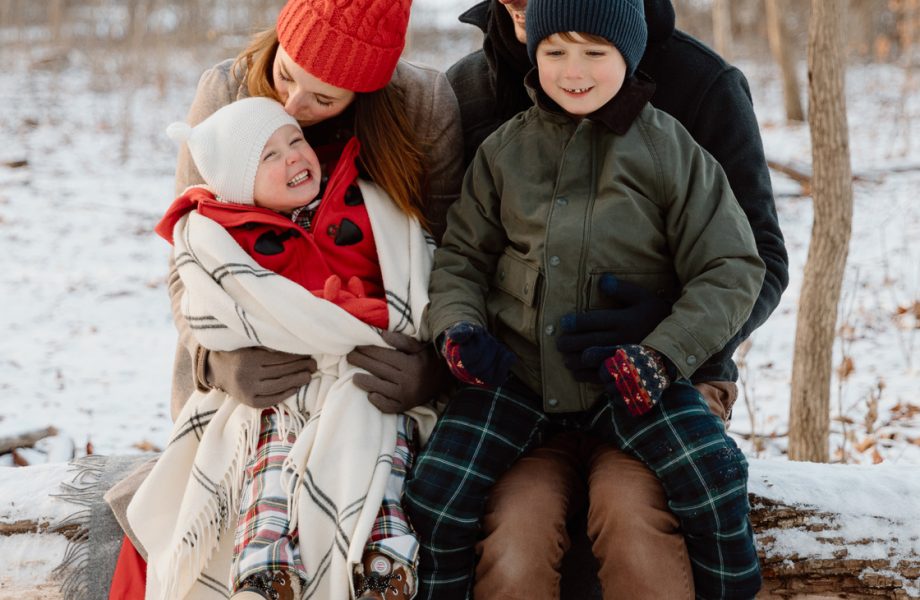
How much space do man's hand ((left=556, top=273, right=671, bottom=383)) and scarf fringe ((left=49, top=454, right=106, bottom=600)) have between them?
1456mm

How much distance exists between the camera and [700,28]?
A: 17031 mm

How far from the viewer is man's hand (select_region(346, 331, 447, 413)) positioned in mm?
2340

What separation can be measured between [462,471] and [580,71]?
3.36 ft

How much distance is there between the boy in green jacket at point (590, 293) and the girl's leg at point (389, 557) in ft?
0.16

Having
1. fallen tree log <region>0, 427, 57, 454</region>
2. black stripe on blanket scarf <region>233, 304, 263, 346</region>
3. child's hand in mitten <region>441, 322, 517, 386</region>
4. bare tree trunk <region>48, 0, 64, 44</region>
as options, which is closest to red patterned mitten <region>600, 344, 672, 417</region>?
child's hand in mitten <region>441, 322, 517, 386</region>

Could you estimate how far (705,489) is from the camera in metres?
2.02

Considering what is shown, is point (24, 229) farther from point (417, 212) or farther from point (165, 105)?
point (417, 212)

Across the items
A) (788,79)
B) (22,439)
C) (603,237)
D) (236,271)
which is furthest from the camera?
(788,79)

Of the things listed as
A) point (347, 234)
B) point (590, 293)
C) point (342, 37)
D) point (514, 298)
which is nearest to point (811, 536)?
point (590, 293)

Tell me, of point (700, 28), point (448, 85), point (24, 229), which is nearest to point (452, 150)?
point (448, 85)

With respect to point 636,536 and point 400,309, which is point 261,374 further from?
point 636,536

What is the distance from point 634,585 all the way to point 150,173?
9.29 meters

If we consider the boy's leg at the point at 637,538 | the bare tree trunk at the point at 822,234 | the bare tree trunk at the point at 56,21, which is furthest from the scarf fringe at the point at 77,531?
the bare tree trunk at the point at 56,21

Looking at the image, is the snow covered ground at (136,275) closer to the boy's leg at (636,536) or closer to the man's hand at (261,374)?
the boy's leg at (636,536)
